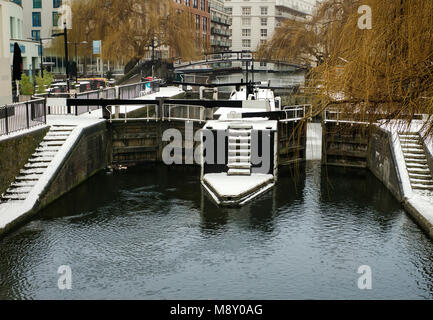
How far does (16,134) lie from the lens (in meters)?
23.1

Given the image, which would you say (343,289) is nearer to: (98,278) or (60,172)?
(98,278)

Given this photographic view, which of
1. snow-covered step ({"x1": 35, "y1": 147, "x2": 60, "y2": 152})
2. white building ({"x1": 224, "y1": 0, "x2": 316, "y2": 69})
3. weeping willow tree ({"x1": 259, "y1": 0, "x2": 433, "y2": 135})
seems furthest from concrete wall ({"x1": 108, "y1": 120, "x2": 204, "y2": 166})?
white building ({"x1": 224, "y1": 0, "x2": 316, "y2": 69})

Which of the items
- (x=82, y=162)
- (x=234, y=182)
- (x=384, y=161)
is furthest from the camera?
(x=384, y=161)

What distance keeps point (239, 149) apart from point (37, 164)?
941 centimetres

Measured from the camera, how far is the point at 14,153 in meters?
22.7

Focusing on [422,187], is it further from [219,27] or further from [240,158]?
[219,27]

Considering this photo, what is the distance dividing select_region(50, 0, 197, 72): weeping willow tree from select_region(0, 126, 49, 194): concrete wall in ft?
88.4

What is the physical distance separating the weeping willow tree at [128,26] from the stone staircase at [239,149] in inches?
1017

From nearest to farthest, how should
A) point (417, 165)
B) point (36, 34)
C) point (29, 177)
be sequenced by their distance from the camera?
point (29, 177), point (417, 165), point (36, 34)

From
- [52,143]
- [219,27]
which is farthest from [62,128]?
[219,27]

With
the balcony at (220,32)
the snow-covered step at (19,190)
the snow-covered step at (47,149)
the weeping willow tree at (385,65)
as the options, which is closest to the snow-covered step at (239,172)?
the snow-covered step at (47,149)

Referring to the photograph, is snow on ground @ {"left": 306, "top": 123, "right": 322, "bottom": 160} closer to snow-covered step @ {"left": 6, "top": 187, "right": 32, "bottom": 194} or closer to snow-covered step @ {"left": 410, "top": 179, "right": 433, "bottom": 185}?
snow-covered step @ {"left": 410, "top": 179, "right": 433, "bottom": 185}

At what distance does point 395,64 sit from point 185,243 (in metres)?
8.70

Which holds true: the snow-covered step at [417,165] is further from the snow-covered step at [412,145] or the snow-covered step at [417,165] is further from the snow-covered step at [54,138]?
the snow-covered step at [54,138]
